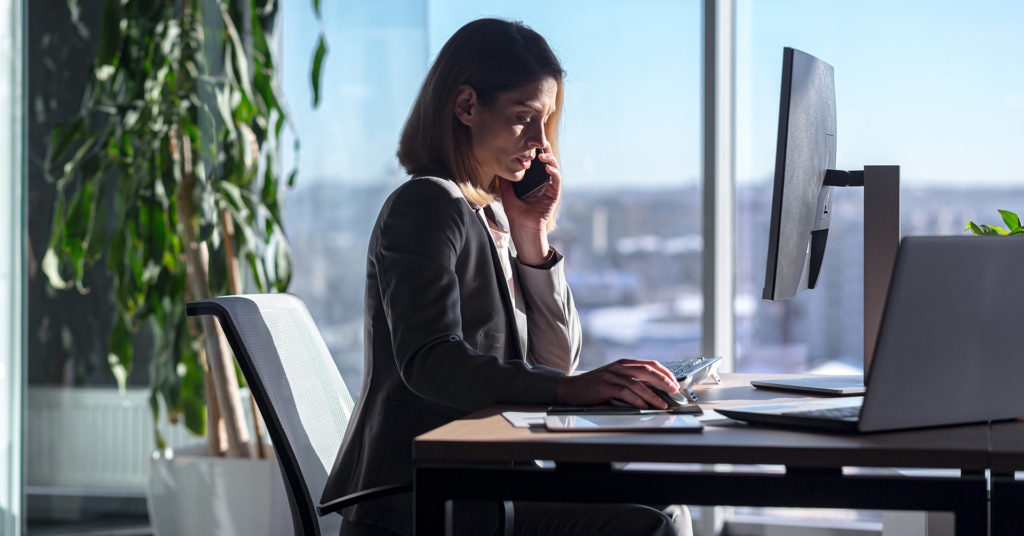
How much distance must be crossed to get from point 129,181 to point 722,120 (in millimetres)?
1811

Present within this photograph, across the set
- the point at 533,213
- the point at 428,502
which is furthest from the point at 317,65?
the point at 428,502

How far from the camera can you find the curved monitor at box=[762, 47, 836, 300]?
4.77 feet

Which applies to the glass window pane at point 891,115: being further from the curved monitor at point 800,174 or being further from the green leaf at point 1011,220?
the curved monitor at point 800,174

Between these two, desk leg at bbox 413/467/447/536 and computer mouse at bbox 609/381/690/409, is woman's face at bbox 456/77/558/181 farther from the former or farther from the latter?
desk leg at bbox 413/467/447/536

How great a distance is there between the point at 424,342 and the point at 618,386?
280mm

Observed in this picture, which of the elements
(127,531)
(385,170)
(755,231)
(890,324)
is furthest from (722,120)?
(127,531)

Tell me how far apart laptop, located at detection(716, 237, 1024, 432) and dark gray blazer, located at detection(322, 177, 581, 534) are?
0.41 metres

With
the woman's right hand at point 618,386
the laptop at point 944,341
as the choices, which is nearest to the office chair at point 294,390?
the woman's right hand at point 618,386

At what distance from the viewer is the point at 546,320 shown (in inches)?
69.4

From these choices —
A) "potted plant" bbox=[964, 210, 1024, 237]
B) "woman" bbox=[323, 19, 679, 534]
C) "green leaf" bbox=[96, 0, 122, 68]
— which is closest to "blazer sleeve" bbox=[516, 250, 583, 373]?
"woman" bbox=[323, 19, 679, 534]

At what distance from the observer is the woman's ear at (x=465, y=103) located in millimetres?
1658

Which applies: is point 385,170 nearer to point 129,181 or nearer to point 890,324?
point 129,181

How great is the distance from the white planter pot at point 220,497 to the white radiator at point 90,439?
455mm

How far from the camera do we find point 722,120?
3010 mm
